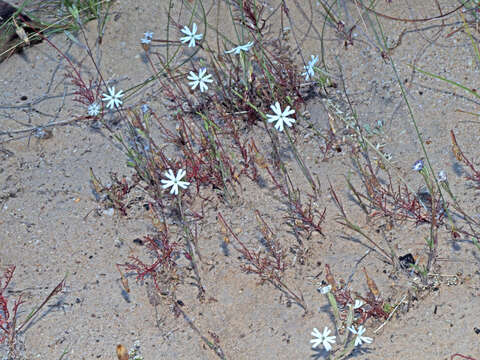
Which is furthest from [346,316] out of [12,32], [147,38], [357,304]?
[12,32]

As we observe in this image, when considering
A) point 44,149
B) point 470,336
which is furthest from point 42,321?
point 470,336

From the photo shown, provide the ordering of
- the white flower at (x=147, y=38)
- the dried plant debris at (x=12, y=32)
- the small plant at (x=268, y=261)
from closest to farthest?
1. the small plant at (x=268, y=261)
2. the white flower at (x=147, y=38)
3. the dried plant debris at (x=12, y=32)

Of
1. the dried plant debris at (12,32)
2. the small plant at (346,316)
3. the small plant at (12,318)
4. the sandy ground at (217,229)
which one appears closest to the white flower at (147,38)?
the sandy ground at (217,229)

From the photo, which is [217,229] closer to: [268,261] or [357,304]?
[268,261]

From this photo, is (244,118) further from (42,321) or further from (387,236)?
(42,321)

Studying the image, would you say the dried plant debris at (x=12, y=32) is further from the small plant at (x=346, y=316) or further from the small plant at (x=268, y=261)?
the small plant at (x=346, y=316)

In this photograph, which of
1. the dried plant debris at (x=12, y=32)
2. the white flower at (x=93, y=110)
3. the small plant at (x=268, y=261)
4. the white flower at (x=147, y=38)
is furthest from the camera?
the dried plant debris at (x=12, y=32)

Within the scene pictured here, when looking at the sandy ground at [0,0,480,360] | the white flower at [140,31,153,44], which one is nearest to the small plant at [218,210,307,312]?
the sandy ground at [0,0,480,360]

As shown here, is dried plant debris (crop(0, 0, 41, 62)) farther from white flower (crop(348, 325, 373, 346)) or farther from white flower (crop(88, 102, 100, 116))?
white flower (crop(348, 325, 373, 346))
